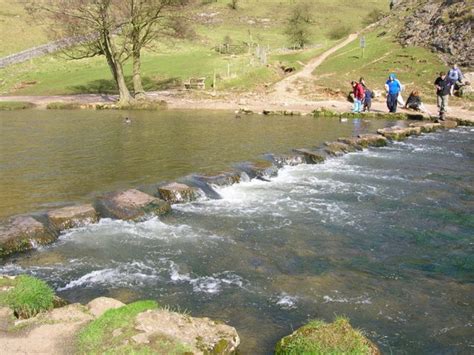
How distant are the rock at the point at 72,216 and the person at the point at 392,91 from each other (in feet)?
70.2

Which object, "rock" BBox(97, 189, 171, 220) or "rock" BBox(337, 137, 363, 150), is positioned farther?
"rock" BBox(337, 137, 363, 150)

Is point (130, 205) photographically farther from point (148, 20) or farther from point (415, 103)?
point (148, 20)

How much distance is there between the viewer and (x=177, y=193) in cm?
1219

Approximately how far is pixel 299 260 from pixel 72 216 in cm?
505

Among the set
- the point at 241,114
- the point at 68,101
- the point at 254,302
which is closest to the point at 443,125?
the point at 241,114

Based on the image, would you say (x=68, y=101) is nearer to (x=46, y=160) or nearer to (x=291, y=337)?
(x=46, y=160)

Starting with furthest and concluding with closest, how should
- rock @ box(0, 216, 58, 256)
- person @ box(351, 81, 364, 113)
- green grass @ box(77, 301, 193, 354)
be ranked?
person @ box(351, 81, 364, 113) → rock @ box(0, 216, 58, 256) → green grass @ box(77, 301, 193, 354)

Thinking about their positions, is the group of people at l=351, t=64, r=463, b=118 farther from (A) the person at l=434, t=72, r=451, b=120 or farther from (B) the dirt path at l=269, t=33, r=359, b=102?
(B) the dirt path at l=269, t=33, r=359, b=102

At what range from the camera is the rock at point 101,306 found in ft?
20.1

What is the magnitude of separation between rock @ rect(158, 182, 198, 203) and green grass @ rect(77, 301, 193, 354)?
6333 millimetres

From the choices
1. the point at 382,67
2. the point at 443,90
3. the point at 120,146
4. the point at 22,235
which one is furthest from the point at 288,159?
the point at 382,67

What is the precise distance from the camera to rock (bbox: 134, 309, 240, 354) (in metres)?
5.44

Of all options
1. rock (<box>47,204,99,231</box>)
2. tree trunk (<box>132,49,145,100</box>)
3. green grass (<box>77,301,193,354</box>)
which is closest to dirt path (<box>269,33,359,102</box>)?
tree trunk (<box>132,49,145,100</box>)

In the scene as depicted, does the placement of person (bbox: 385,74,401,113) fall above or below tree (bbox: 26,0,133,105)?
below
